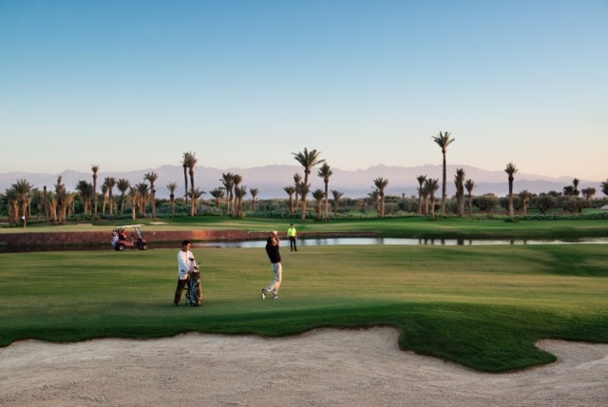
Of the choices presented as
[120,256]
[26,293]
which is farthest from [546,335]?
[120,256]

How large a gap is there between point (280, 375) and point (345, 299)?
9.08 metres

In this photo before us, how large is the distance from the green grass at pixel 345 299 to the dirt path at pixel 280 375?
0.66 m

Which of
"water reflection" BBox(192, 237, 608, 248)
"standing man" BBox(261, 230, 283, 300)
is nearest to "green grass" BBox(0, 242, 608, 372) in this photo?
"standing man" BBox(261, 230, 283, 300)

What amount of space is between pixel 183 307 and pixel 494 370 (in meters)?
11.2

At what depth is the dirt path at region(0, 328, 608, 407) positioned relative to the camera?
33.8 feet

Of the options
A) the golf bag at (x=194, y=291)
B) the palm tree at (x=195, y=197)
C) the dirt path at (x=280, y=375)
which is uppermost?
the palm tree at (x=195, y=197)

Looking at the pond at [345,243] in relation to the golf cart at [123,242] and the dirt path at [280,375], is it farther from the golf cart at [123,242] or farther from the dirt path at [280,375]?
the dirt path at [280,375]

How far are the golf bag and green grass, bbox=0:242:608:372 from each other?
1.59ft

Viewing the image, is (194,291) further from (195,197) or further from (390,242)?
(195,197)

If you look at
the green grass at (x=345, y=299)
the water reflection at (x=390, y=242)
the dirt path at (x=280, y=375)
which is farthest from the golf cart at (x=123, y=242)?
the dirt path at (x=280, y=375)

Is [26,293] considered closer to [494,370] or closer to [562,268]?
[494,370]

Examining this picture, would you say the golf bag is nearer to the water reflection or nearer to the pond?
the pond

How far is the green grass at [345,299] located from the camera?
14.6 meters

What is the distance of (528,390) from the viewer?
10758mm
